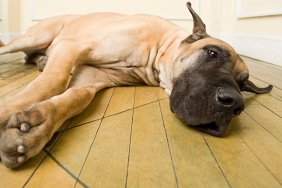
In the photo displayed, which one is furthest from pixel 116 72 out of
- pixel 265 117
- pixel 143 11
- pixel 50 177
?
pixel 143 11

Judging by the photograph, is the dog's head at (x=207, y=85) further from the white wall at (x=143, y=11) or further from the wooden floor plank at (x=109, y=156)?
the white wall at (x=143, y=11)

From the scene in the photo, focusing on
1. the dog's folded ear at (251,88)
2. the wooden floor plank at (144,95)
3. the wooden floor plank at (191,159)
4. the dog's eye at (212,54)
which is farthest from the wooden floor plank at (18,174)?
the dog's folded ear at (251,88)

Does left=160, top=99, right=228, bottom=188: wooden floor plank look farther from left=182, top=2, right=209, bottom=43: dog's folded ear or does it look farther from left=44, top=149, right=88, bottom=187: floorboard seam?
left=182, top=2, right=209, bottom=43: dog's folded ear

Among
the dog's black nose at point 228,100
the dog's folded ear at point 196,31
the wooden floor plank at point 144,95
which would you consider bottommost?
the wooden floor plank at point 144,95

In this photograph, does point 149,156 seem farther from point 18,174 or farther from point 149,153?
point 18,174

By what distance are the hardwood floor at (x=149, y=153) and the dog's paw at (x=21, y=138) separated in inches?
1.6

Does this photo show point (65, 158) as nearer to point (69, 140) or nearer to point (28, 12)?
point (69, 140)

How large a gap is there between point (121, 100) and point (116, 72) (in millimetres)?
283

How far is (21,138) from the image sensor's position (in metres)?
0.92

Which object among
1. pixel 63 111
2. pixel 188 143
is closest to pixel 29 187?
pixel 63 111

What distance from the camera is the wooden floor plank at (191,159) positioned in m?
0.94

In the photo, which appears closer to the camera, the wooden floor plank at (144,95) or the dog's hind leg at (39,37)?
the wooden floor plank at (144,95)

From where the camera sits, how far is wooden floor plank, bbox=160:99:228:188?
0.94 m

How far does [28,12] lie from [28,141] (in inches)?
169
